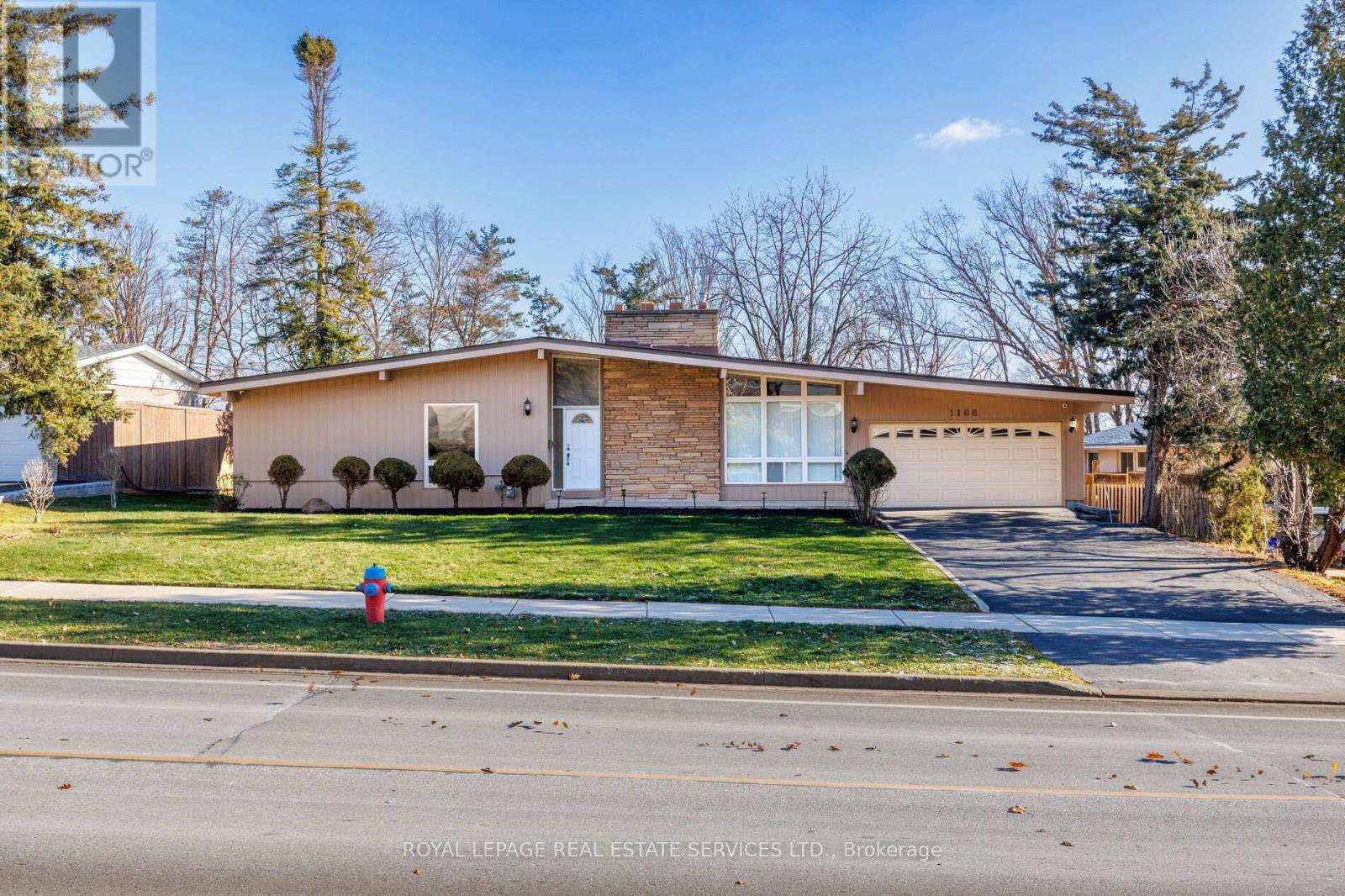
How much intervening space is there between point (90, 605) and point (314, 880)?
792 centimetres

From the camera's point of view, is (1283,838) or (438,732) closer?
(1283,838)

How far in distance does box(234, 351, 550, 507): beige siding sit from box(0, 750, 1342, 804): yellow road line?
15.3 meters

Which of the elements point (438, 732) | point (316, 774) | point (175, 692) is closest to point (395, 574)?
point (175, 692)

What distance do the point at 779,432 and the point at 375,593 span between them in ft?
44.0

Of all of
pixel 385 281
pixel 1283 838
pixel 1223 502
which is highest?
pixel 385 281

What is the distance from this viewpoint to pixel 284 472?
2059 cm

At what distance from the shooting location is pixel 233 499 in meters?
21.4

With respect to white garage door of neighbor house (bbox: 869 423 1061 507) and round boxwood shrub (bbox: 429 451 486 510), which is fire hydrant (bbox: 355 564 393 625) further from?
white garage door of neighbor house (bbox: 869 423 1061 507)

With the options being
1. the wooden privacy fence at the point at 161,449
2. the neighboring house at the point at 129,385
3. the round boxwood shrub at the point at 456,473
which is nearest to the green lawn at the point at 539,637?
the round boxwood shrub at the point at 456,473

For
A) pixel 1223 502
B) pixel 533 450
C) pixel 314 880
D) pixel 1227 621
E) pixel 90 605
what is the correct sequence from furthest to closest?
1. pixel 533 450
2. pixel 1223 502
3. pixel 1227 621
4. pixel 90 605
5. pixel 314 880

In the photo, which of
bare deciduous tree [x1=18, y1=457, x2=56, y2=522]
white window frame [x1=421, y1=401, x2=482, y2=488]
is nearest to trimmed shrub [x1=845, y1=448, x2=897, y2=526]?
white window frame [x1=421, y1=401, x2=482, y2=488]

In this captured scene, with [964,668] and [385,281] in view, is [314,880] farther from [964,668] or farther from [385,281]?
[385,281]

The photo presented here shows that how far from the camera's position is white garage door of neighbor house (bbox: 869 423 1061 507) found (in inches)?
854

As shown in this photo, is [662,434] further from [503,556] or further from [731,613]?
[731,613]
